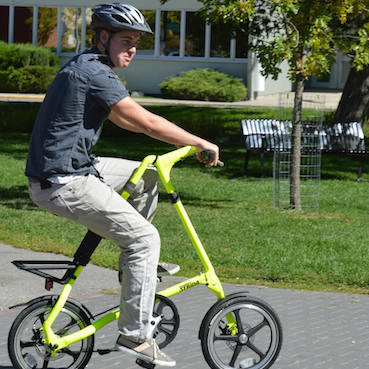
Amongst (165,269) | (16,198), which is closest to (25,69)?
(16,198)

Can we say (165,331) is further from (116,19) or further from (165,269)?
(116,19)

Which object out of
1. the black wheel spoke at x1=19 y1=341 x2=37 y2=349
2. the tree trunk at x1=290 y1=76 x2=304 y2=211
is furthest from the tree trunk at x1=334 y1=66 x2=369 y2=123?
the black wheel spoke at x1=19 y1=341 x2=37 y2=349

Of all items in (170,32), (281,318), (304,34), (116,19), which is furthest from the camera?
(170,32)

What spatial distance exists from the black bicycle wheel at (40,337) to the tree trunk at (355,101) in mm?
14928

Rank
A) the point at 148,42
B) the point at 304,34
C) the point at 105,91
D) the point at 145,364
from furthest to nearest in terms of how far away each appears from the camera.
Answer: the point at 148,42 < the point at 304,34 < the point at 145,364 < the point at 105,91

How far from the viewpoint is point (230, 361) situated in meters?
4.75

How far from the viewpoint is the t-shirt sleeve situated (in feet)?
13.6

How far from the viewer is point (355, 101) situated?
1886 centimetres

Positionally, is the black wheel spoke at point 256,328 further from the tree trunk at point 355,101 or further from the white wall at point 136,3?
the white wall at point 136,3

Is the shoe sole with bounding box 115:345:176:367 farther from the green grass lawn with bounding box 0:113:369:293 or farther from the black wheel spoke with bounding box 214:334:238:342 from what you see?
the green grass lawn with bounding box 0:113:369:293

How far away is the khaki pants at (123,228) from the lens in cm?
430

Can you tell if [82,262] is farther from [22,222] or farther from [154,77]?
[154,77]

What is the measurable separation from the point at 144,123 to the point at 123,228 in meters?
0.54

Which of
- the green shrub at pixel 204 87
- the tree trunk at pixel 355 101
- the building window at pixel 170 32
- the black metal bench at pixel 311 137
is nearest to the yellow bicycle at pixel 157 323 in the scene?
the black metal bench at pixel 311 137
